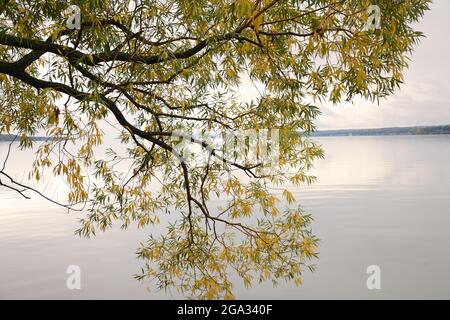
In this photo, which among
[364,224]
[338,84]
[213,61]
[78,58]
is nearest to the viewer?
[78,58]

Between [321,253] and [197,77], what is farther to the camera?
[321,253]

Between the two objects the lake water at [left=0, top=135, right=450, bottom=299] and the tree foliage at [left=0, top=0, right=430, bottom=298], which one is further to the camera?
the lake water at [left=0, top=135, right=450, bottom=299]

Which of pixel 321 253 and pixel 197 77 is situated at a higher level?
pixel 197 77

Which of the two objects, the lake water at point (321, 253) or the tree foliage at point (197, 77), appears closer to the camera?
the tree foliage at point (197, 77)

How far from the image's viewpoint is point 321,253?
15148mm

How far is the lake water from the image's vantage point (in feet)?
39.1

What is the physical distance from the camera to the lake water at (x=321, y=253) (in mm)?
11922

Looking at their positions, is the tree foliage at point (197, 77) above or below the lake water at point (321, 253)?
above

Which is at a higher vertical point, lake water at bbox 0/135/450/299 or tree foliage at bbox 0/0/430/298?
tree foliage at bbox 0/0/430/298

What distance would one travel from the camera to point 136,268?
13.7 m
